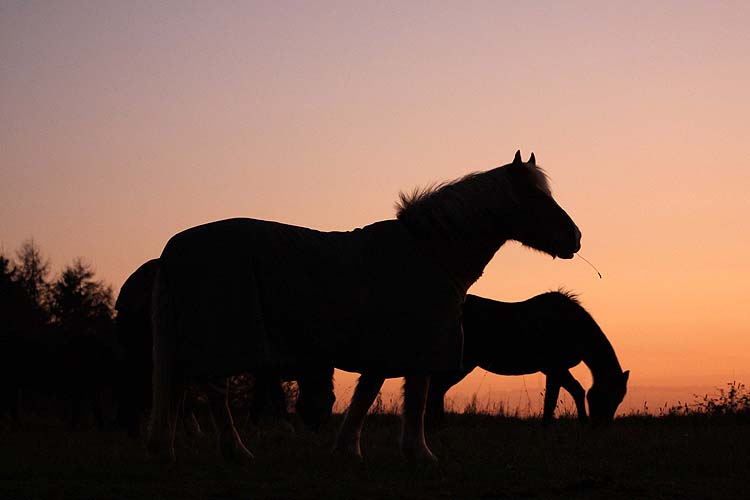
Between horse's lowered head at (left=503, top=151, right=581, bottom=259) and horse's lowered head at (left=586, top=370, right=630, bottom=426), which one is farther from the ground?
horse's lowered head at (left=503, top=151, right=581, bottom=259)

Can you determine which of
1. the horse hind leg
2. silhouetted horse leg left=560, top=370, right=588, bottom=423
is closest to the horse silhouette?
the horse hind leg

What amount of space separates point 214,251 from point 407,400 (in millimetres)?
1998

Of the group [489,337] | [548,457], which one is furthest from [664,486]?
[489,337]

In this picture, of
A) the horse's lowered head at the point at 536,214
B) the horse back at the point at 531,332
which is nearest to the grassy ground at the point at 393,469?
the horse's lowered head at the point at 536,214

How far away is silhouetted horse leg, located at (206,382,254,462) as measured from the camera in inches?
300

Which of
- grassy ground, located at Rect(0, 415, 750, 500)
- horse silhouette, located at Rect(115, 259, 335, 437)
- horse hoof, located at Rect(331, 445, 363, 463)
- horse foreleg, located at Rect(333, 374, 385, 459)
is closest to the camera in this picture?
grassy ground, located at Rect(0, 415, 750, 500)

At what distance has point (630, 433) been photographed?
37.4ft

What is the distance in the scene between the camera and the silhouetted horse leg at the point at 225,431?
762cm

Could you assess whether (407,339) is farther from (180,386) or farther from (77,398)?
(77,398)

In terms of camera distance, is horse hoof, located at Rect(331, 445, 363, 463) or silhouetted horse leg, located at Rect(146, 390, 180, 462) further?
horse hoof, located at Rect(331, 445, 363, 463)

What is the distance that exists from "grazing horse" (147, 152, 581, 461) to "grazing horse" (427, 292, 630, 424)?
215 inches

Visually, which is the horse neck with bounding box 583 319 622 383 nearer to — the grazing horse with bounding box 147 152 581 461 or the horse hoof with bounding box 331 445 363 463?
the grazing horse with bounding box 147 152 581 461

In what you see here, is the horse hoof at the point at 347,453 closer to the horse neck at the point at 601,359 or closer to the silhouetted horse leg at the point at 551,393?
the silhouetted horse leg at the point at 551,393

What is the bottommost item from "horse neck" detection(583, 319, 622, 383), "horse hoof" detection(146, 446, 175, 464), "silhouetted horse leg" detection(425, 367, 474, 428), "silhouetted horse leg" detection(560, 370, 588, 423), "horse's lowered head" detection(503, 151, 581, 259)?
"horse hoof" detection(146, 446, 175, 464)
